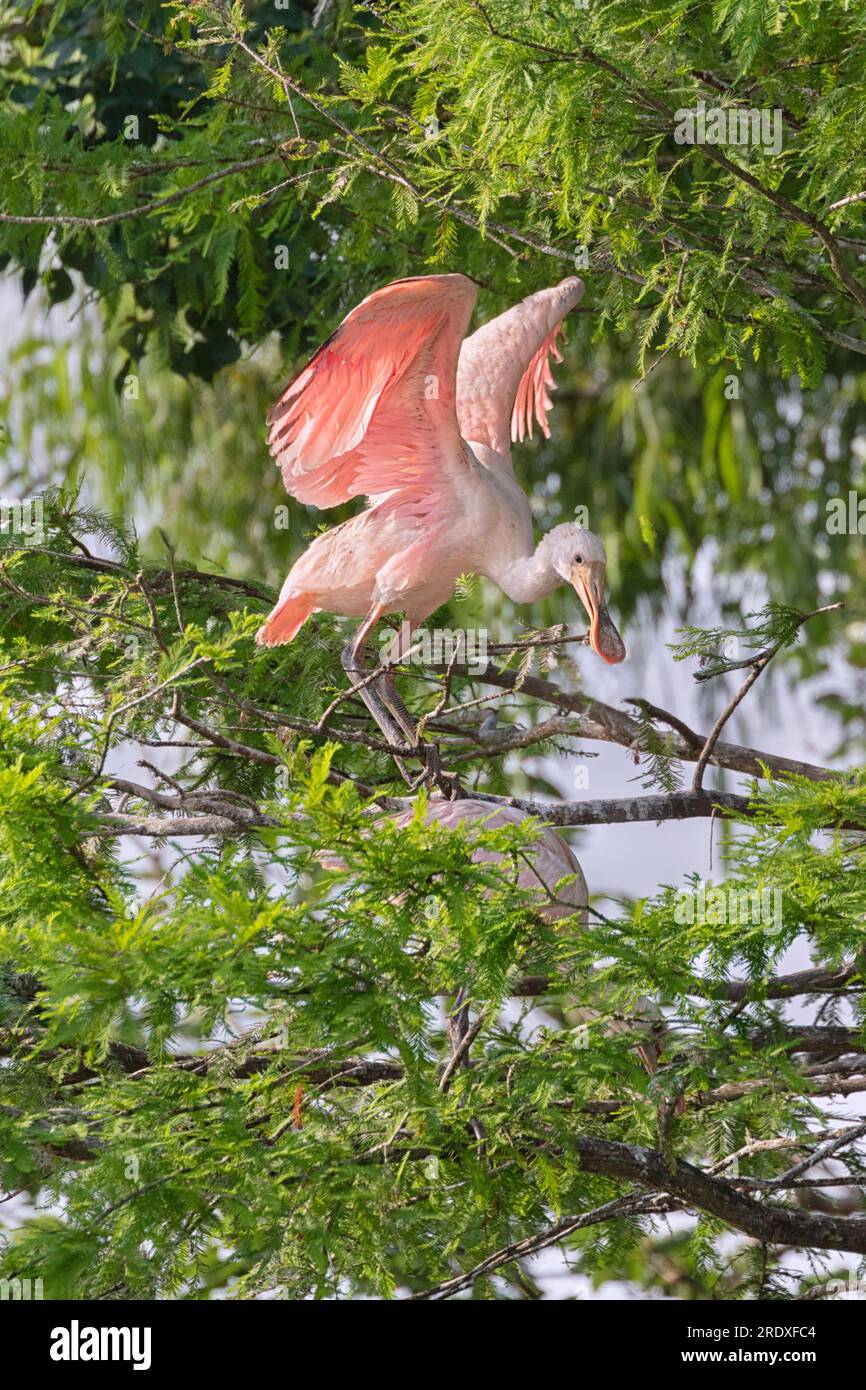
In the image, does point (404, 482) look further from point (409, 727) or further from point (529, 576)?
point (409, 727)

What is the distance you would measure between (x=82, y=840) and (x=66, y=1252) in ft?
2.52

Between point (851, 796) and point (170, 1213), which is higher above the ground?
point (851, 796)

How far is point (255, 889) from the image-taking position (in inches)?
114

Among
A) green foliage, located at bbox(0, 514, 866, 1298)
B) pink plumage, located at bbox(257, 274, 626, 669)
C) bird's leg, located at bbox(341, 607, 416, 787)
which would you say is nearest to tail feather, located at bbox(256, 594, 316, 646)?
pink plumage, located at bbox(257, 274, 626, 669)

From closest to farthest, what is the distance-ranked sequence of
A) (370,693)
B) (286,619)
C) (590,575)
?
(590,575) → (286,619) → (370,693)

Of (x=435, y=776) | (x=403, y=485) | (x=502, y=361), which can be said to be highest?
(x=502, y=361)

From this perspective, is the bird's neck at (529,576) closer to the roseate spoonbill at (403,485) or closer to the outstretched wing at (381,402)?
the roseate spoonbill at (403,485)

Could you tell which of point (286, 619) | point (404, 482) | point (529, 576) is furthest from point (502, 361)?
point (286, 619)

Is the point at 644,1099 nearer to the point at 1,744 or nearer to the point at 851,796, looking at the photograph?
the point at 851,796

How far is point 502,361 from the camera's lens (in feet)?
12.9

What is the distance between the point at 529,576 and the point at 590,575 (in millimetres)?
133

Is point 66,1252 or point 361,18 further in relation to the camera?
point 361,18

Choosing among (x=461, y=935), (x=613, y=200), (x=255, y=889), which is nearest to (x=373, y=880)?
(x=461, y=935)

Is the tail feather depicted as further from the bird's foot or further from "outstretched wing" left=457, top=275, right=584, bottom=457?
"outstretched wing" left=457, top=275, right=584, bottom=457
